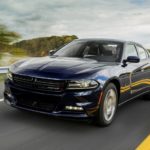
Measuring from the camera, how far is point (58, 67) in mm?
5797

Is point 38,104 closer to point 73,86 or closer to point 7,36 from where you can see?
point 73,86

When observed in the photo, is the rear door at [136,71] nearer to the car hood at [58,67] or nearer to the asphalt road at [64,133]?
the asphalt road at [64,133]

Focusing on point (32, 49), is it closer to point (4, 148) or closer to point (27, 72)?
point (27, 72)

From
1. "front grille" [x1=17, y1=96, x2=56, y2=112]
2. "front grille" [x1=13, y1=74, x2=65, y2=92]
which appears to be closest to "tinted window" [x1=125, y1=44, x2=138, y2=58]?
"front grille" [x1=13, y1=74, x2=65, y2=92]

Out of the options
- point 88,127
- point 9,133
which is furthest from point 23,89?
point 88,127

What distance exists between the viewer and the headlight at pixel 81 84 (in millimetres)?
5492

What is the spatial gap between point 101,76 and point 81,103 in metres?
0.55

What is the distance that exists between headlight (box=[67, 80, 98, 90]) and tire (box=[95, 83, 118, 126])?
30 centimetres

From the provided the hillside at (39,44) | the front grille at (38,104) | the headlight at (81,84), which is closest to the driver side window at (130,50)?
the headlight at (81,84)

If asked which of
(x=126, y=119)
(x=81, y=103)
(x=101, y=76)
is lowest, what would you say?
(x=126, y=119)

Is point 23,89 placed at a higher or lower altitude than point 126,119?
higher

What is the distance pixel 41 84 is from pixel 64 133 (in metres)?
0.79

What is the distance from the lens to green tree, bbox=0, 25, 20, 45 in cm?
1609

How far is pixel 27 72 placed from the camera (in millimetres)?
5766
